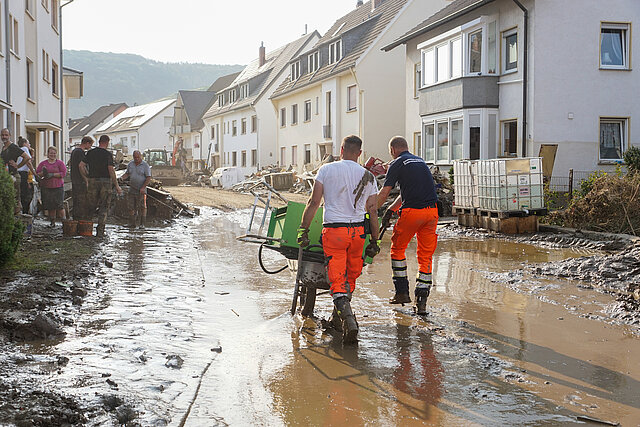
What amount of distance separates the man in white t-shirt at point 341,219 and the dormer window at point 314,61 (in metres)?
34.8

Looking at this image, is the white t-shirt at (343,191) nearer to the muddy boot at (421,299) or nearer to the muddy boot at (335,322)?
the muddy boot at (335,322)

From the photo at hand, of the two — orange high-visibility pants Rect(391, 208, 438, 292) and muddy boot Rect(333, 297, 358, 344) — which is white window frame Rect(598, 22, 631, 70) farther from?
muddy boot Rect(333, 297, 358, 344)

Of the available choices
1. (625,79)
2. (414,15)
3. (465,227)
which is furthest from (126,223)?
(414,15)

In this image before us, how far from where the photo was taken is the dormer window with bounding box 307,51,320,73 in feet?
132

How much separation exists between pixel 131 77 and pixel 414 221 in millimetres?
191790

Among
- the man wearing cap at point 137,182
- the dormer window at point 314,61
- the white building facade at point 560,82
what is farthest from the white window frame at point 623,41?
the dormer window at point 314,61

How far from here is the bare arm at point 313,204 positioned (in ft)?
20.5

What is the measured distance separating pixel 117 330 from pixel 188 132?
65545mm

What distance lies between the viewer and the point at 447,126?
2425 centimetres

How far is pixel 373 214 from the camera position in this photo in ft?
21.4

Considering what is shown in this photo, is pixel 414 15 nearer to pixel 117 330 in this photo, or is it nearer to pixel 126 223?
pixel 126 223

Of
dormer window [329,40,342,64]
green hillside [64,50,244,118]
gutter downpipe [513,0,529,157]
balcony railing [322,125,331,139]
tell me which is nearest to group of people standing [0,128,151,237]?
gutter downpipe [513,0,529,157]

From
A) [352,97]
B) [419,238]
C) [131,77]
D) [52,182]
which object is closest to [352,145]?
[419,238]

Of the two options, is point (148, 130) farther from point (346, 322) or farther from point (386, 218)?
point (346, 322)
